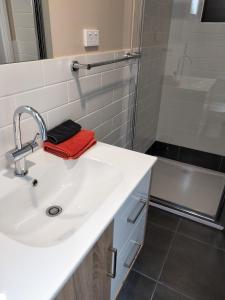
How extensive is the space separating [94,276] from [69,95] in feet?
2.61

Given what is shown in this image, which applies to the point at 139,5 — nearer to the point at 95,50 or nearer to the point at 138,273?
the point at 95,50

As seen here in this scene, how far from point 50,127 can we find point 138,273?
104 cm

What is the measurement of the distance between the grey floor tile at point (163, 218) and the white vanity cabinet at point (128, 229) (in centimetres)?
56

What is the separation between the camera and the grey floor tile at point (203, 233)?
5.48 ft

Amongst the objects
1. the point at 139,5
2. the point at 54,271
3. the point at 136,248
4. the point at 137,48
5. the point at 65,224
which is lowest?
the point at 136,248

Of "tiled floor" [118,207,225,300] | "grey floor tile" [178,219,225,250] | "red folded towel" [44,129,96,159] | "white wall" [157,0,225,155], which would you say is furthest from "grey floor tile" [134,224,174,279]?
"white wall" [157,0,225,155]

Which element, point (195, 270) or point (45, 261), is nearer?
point (45, 261)

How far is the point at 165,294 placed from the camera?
1339mm

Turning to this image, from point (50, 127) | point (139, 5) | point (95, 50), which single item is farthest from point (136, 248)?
point (139, 5)

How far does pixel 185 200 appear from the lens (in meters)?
2.04

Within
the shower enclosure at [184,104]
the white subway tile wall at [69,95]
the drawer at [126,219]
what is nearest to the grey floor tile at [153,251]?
the shower enclosure at [184,104]

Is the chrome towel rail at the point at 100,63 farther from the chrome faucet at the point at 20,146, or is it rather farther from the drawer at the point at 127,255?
the drawer at the point at 127,255

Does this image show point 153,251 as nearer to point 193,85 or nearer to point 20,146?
point 20,146

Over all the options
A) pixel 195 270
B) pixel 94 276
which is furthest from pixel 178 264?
pixel 94 276
